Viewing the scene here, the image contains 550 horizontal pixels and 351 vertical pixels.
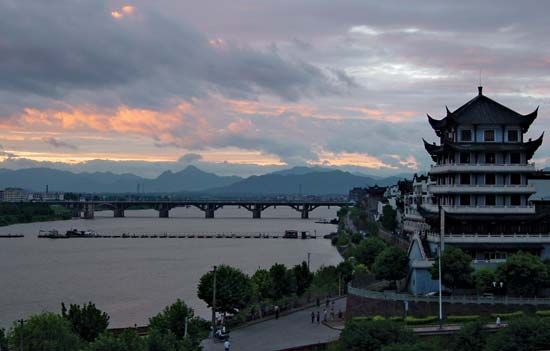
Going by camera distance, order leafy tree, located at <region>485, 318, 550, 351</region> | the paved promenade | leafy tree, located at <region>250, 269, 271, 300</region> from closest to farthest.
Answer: leafy tree, located at <region>485, 318, 550, 351</region>, the paved promenade, leafy tree, located at <region>250, 269, 271, 300</region>

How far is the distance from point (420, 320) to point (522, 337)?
11.3 meters

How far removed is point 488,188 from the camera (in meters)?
49.0

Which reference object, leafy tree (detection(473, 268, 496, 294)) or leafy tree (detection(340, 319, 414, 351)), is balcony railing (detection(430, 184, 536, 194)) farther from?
leafy tree (detection(340, 319, 414, 351))

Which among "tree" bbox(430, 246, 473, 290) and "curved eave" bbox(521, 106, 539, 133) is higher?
"curved eave" bbox(521, 106, 539, 133)

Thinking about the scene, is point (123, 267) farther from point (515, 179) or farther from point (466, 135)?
point (515, 179)

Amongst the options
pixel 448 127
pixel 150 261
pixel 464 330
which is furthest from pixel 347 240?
pixel 464 330

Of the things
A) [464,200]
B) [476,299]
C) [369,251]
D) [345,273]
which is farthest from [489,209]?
[369,251]

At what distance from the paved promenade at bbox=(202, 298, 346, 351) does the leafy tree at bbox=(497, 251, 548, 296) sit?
993 cm

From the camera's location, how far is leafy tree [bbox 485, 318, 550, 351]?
2661 centimetres

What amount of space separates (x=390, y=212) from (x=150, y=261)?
30803 millimetres

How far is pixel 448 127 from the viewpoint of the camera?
50656 millimetres

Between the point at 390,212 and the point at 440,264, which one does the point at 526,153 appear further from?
the point at 390,212

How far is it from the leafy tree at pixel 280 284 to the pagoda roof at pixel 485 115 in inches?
657

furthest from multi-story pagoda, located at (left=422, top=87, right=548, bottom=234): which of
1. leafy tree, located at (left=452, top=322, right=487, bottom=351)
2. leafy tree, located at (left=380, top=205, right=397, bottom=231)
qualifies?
leafy tree, located at (left=380, top=205, right=397, bottom=231)
